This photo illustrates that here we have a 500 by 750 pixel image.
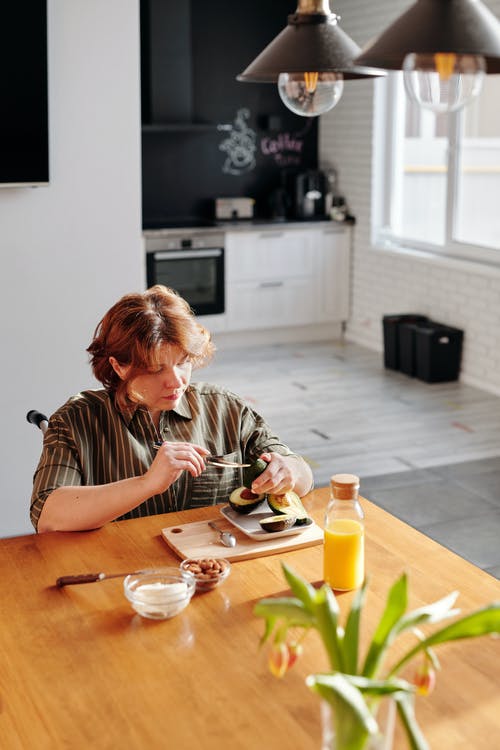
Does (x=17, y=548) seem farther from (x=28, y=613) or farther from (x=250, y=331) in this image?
(x=250, y=331)

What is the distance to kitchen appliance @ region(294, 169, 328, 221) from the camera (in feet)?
25.0

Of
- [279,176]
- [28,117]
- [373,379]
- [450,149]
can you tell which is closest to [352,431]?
[373,379]

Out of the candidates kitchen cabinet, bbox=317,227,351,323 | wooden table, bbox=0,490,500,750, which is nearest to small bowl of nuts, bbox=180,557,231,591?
wooden table, bbox=0,490,500,750

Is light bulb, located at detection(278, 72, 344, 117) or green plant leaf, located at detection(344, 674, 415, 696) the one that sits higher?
light bulb, located at detection(278, 72, 344, 117)

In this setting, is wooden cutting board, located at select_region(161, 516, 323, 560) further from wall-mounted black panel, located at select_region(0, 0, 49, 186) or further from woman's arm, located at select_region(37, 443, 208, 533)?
wall-mounted black panel, located at select_region(0, 0, 49, 186)

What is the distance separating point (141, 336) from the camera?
2.21 meters

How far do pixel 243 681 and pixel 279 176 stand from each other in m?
6.81

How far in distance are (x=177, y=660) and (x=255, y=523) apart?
0.55 metres

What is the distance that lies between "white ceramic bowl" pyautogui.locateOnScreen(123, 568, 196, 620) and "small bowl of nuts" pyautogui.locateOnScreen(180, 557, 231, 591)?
3 cm

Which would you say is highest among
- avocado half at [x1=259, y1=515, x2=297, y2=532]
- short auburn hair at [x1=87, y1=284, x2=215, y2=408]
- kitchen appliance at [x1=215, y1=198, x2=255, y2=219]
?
kitchen appliance at [x1=215, y1=198, x2=255, y2=219]

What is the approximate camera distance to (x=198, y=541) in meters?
2.05

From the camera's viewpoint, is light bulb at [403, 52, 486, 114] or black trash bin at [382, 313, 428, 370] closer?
light bulb at [403, 52, 486, 114]

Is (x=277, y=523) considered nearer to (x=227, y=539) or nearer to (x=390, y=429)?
(x=227, y=539)

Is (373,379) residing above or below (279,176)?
below
